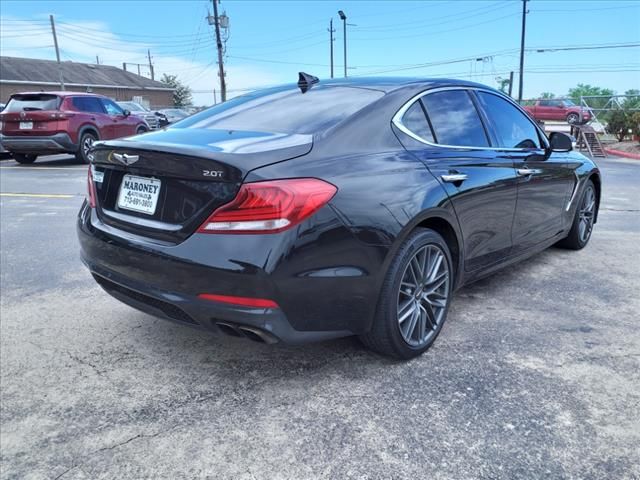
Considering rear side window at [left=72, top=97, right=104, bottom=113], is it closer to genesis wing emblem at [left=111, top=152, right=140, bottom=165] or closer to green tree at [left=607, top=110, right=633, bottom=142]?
genesis wing emblem at [left=111, top=152, right=140, bottom=165]

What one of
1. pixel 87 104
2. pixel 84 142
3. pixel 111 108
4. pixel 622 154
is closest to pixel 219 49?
pixel 111 108

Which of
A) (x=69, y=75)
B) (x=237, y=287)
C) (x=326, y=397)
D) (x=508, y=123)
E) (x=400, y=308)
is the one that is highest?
(x=69, y=75)

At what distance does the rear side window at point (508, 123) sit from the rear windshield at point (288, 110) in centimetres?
111

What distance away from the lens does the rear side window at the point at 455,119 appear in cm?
308

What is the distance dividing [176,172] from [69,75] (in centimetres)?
5177

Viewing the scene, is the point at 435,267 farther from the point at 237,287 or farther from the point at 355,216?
the point at 237,287

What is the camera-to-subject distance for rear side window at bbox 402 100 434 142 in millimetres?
2883

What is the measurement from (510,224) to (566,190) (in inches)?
44.1

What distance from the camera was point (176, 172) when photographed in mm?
2291

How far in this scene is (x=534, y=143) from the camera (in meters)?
4.05

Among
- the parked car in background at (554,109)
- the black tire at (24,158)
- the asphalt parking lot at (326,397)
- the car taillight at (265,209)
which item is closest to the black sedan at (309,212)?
the car taillight at (265,209)

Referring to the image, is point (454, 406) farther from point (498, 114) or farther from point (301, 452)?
point (498, 114)

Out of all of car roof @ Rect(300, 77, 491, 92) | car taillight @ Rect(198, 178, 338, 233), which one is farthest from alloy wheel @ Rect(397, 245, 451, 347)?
Result: car roof @ Rect(300, 77, 491, 92)

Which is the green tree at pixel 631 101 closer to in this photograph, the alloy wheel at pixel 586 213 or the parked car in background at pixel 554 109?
the parked car in background at pixel 554 109
